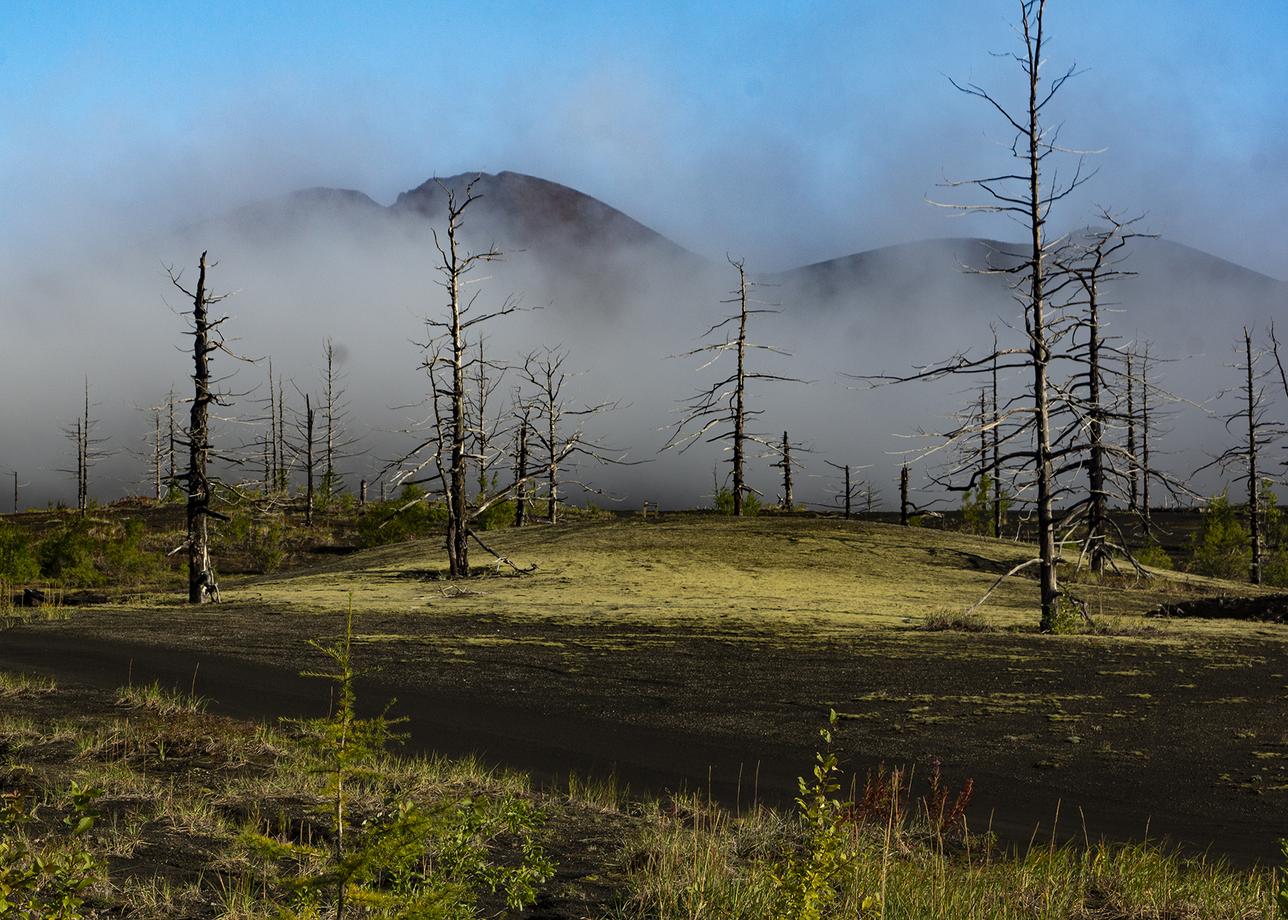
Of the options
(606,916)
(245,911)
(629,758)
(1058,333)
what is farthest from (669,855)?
(1058,333)

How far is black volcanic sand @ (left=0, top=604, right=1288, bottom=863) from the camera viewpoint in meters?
9.84

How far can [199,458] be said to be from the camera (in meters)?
30.2

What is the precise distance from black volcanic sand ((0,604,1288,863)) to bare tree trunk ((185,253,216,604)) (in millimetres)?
7597

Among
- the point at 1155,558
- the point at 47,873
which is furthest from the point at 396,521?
the point at 47,873

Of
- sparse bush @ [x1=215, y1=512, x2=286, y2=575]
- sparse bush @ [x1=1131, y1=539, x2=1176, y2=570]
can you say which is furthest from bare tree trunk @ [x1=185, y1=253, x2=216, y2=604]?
sparse bush @ [x1=1131, y1=539, x2=1176, y2=570]

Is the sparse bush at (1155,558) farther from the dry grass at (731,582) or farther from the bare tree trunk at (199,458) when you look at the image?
the bare tree trunk at (199,458)

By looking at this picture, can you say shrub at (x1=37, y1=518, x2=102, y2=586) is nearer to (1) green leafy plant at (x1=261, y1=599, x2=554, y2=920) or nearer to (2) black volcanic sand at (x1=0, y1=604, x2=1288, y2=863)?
(2) black volcanic sand at (x1=0, y1=604, x2=1288, y2=863)

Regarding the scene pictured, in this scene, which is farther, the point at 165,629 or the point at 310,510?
the point at 310,510

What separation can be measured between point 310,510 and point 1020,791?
6089 centimetres

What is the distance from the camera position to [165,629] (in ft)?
73.1

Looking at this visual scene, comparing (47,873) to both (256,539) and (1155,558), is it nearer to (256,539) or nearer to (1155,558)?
(1155,558)

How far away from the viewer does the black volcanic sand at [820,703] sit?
9.84 meters

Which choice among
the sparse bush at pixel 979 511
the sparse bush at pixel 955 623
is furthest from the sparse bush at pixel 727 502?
the sparse bush at pixel 955 623

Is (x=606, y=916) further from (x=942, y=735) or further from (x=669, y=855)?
(x=942, y=735)
